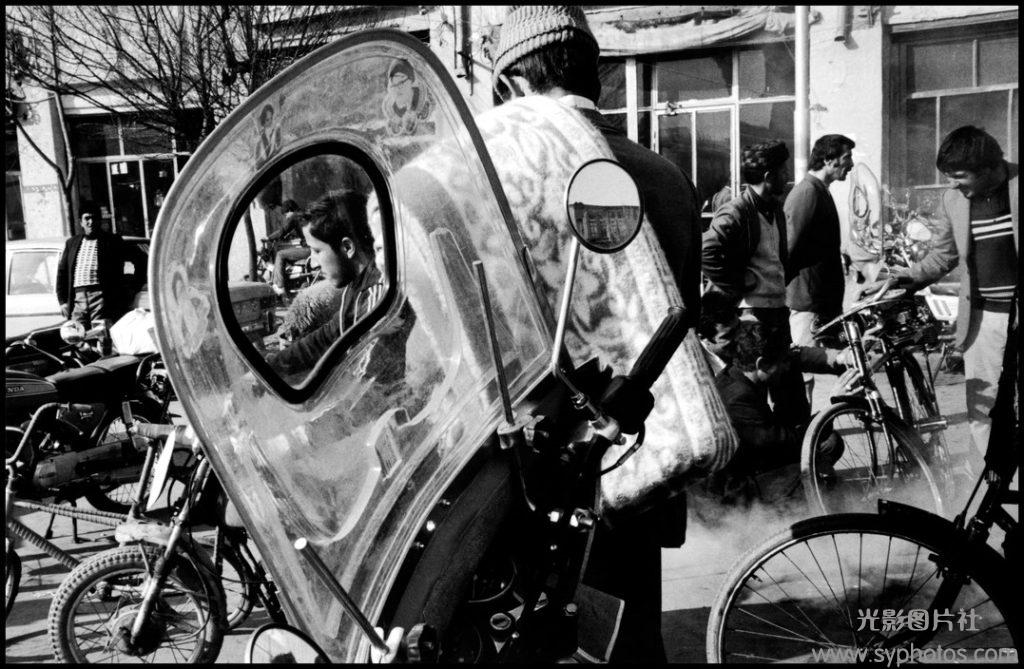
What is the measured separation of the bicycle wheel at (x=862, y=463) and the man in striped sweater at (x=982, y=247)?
351mm

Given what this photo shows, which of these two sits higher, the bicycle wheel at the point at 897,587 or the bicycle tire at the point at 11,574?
the bicycle wheel at the point at 897,587

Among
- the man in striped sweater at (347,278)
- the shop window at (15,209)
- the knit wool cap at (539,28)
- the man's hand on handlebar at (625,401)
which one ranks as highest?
the shop window at (15,209)

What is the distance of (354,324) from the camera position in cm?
163

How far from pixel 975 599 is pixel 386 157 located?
2.00 metres

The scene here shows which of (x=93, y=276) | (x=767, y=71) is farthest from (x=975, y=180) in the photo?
(x=767, y=71)

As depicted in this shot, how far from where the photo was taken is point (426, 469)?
1.65 metres

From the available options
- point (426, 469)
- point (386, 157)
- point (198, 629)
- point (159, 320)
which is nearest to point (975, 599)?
point (426, 469)

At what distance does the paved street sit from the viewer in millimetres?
3416

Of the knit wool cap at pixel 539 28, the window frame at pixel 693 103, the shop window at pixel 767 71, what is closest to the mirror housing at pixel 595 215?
the knit wool cap at pixel 539 28

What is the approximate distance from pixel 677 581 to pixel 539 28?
252 cm

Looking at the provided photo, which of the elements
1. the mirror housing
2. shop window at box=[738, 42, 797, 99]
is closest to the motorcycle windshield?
the mirror housing

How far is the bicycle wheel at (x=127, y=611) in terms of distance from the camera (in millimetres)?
3070

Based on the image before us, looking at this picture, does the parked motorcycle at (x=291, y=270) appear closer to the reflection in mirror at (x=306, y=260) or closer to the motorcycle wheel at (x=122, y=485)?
the reflection in mirror at (x=306, y=260)

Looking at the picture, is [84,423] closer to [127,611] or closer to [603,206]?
[127,611]
